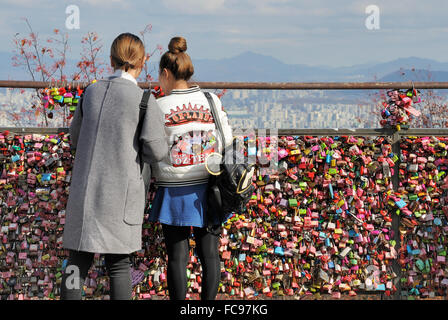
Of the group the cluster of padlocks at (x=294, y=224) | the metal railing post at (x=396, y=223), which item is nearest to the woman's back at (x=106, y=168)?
the cluster of padlocks at (x=294, y=224)

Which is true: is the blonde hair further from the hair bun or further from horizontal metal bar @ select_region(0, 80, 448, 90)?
horizontal metal bar @ select_region(0, 80, 448, 90)

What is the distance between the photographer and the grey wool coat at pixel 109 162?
3039 mm

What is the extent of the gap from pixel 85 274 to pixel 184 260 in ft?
1.99

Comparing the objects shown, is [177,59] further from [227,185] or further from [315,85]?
[315,85]

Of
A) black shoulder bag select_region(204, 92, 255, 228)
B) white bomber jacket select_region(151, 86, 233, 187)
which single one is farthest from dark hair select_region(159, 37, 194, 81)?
black shoulder bag select_region(204, 92, 255, 228)

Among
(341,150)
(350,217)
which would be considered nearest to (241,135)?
(341,150)

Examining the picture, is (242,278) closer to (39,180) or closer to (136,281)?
(136,281)

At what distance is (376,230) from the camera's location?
416cm

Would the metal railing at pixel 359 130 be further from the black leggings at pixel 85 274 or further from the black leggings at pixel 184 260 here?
the black leggings at pixel 85 274

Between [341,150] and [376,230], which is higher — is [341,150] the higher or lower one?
the higher one

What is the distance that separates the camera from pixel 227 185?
3.33 metres

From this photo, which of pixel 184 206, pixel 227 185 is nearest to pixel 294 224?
pixel 227 185

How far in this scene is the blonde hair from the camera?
3.13 metres

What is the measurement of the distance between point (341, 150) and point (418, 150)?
0.59 metres
